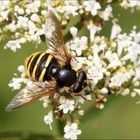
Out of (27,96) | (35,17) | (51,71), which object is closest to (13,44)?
(35,17)

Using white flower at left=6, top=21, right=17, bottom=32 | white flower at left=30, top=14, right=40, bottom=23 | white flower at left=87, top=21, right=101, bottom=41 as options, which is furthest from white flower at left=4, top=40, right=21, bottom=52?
white flower at left=87, top=21, right=101, bottom=41

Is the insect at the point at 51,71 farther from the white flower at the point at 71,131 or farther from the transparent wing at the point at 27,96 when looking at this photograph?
the white flower at the point at 71,131

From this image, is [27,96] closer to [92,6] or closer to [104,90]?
[104,90]

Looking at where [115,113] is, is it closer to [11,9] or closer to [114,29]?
[114,29]

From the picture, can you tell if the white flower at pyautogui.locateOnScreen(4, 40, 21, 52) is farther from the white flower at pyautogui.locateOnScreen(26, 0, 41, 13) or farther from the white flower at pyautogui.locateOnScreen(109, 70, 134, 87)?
the white flower at pyautogui.locateOnScreen(109, 70, 134, 87)

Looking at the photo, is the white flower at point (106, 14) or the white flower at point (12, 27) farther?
the white flower at point (106, 14)

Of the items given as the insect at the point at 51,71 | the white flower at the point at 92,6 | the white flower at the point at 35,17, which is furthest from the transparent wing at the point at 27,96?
the white flower at the point at 92,6

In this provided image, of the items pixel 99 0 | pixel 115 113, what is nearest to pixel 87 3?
pixel 99 0
